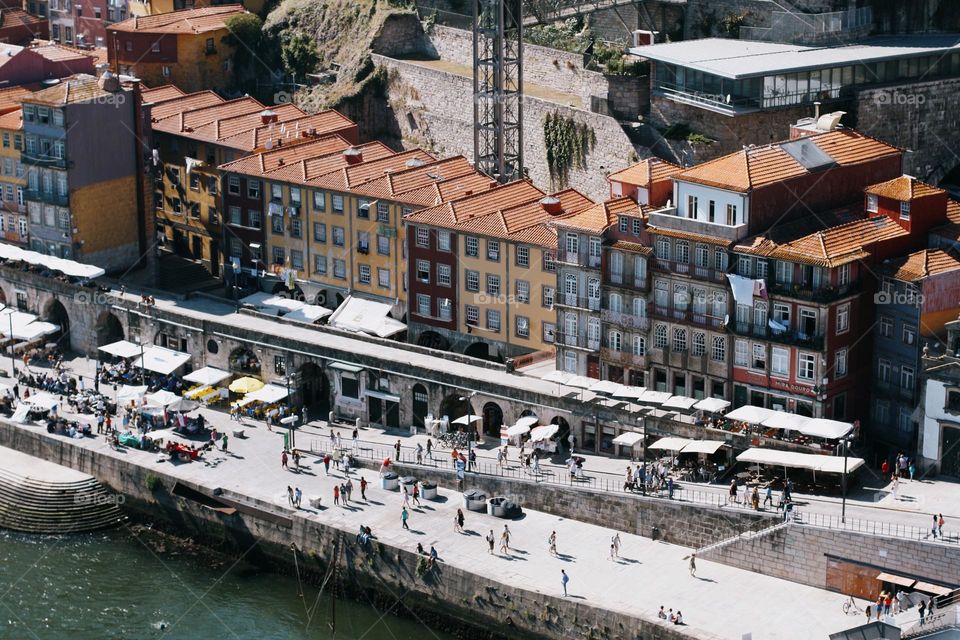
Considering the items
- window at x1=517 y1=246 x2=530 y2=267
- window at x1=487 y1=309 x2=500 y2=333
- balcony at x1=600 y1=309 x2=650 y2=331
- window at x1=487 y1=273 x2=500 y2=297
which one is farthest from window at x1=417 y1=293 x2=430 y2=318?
balcony at x1=600 y1=309 x2=650 y2=331

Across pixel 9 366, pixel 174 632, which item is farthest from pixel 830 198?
pixel 9 366

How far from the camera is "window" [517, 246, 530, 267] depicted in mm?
122312

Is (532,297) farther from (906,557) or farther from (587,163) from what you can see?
(906,557)

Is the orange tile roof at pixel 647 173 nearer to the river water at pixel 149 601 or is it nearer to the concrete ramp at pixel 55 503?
the river water at pixel 149 601

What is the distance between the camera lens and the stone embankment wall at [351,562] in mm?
103500

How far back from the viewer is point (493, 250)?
124000mm

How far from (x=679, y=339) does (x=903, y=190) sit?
1391 centimetres

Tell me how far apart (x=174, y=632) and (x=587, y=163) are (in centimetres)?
4419

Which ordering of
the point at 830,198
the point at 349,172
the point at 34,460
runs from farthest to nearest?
1. the point at 349,172
2. the point at 34,460
3. the point at 830,198

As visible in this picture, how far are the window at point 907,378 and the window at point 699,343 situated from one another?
1022 cm

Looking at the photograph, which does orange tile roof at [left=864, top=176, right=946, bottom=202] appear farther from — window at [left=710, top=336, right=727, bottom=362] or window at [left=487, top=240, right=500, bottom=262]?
window at [left=487, top=240, right=500, bottom=262]

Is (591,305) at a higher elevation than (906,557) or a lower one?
higher

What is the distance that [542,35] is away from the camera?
147m

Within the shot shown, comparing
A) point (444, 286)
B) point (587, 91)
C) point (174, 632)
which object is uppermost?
point (587, 91)
